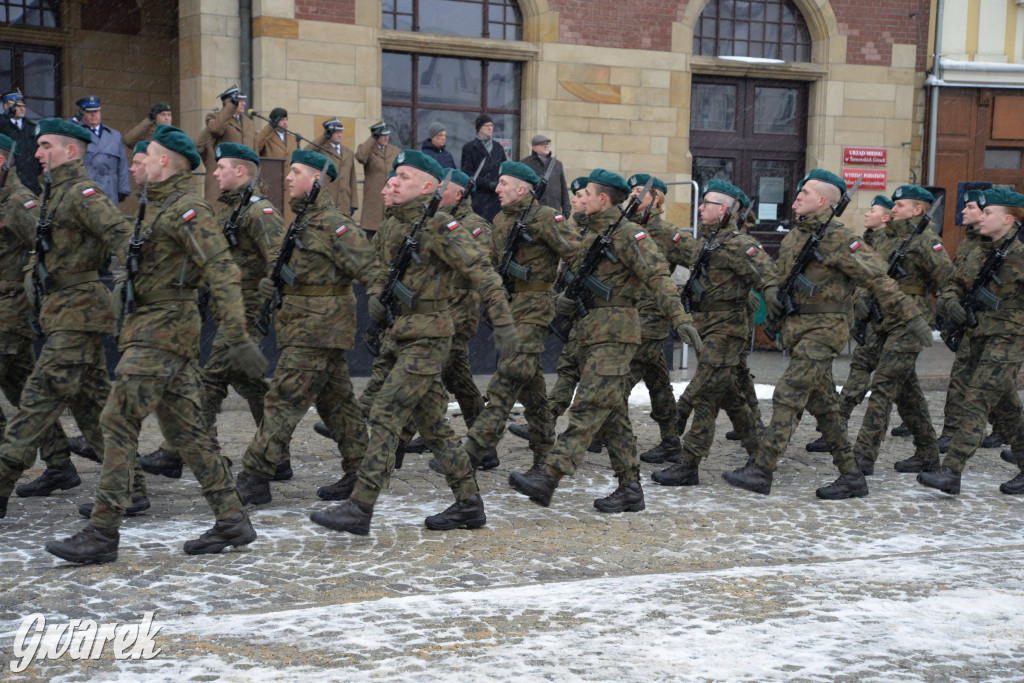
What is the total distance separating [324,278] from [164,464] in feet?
5.92

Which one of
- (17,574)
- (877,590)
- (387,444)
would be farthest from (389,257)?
(877,590)

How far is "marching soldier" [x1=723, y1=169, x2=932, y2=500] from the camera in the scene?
7.75 metres

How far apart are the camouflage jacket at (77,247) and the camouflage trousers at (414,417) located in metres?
1.54

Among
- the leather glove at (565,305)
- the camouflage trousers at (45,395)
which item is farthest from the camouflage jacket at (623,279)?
the camouflage trousers at (45,395)

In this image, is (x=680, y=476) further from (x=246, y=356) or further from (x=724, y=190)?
(x=246, y=356)

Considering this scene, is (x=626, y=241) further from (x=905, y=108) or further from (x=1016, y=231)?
(x=905, y=108)

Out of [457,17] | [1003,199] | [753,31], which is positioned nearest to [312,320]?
[1003,199]

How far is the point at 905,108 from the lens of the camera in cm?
1909

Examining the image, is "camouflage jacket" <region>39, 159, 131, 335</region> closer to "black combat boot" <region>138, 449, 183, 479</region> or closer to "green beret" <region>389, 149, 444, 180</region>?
"black combat boot" <region>138, 449, 183, 479</region>

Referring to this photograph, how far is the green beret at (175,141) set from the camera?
242 inches

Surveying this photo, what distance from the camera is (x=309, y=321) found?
698 cm

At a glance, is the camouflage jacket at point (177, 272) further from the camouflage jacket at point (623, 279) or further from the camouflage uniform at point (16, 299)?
the camouflage jacket at point (623, 279)

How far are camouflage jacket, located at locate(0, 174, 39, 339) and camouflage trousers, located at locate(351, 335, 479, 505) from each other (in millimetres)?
2194

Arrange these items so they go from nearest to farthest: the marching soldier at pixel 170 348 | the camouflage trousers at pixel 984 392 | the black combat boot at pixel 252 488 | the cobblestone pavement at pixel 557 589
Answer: the cobblestone pavement at pixel 557 589 < the marching soldier at pixel 170 348 < the black combat boot at pixel 252 488 < the camouflage trousers at pixel 984 392
